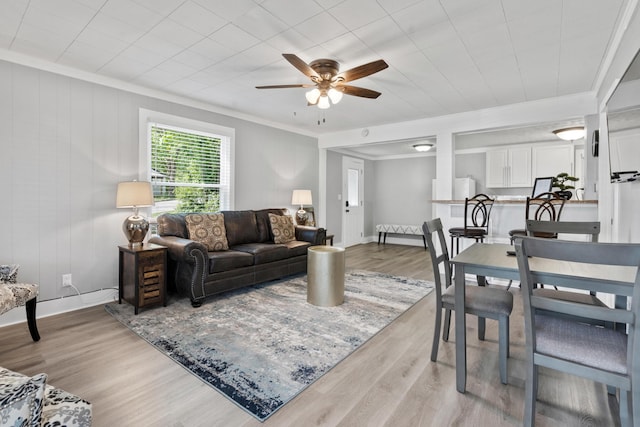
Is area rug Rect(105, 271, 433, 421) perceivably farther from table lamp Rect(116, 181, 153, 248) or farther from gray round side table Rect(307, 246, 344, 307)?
table lamp Rect(116, 181, 153, 248)

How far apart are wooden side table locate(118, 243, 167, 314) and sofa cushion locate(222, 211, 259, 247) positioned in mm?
1064

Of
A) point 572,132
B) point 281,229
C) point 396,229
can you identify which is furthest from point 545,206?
point 396,229

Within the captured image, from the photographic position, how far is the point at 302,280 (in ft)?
14.1

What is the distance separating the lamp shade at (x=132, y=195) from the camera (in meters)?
3.19

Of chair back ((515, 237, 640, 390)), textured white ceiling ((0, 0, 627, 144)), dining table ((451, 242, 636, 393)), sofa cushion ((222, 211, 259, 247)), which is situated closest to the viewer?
chair back ((515, 237, 640, 390))

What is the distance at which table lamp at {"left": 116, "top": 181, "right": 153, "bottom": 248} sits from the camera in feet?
10.5

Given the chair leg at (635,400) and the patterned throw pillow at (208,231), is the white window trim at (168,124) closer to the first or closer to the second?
the patterned throw pillow at (208,231)

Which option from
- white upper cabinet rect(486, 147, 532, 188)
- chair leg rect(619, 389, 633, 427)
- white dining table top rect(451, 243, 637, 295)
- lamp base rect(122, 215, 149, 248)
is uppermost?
white upper cabinet rect(486, 147, 532, 188)

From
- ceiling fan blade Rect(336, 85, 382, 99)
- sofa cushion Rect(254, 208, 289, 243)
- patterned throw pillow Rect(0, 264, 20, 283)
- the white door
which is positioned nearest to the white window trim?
sofa cushion Rect(254, 208, 289, 243)

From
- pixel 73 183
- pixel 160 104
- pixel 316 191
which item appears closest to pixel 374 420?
pixel 73 183

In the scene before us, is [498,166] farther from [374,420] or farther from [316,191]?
[374,420]

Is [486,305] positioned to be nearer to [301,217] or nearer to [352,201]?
[301,217]

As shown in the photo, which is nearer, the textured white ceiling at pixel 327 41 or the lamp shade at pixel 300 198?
the textured white ceiling at pixel 327 41

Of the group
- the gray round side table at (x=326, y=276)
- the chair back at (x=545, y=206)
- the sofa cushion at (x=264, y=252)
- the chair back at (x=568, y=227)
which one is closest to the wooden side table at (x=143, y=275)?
the sofa cushion at (x=264, y=252)
